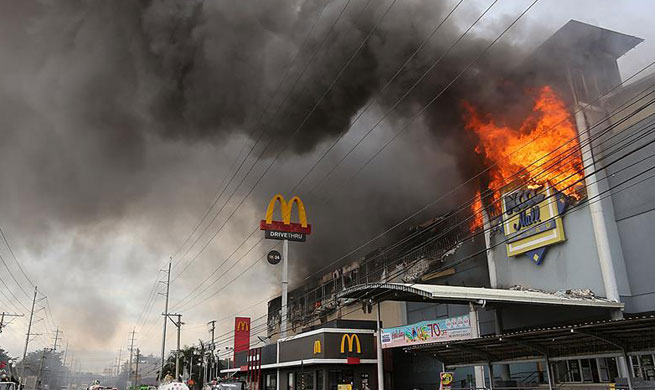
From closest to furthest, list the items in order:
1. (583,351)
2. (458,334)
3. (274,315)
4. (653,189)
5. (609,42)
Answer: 1. (583,351)
2. (653,189)
3. (458,334)
4. (609,42)
5. (274,315)

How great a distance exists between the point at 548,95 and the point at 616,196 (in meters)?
6.47

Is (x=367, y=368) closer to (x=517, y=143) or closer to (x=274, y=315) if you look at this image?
(x=517, y=143)

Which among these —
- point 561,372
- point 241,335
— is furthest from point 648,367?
point 241,335

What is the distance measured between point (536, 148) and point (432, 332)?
10765 mm

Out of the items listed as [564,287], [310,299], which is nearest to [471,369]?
[564,287]

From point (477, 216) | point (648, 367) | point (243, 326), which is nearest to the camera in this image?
point (648, 367)

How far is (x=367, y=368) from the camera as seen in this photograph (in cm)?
3200

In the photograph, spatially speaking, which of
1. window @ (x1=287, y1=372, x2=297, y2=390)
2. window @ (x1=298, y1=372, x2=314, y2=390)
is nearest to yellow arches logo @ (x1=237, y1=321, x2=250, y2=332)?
window @ (x1=287, y1=372, x2=297, y2=390)

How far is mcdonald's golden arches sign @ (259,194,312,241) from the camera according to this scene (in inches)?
1807

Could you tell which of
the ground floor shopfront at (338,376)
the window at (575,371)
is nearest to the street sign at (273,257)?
the ground floor shopfront at (338,376)

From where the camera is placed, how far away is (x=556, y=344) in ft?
52.5

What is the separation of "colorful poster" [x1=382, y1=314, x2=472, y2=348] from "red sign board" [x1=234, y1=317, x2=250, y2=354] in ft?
68.5

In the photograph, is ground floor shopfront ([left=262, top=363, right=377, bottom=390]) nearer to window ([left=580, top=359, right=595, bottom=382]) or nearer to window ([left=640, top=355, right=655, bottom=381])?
window ([left=580, top=359, right=595, bottom=382])

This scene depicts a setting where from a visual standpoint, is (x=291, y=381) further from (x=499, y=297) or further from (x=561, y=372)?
(x=499, y=297)
